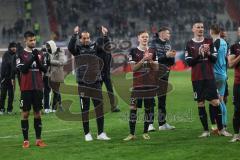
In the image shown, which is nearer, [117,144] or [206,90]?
[117,144]

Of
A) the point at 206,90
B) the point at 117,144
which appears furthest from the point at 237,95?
the point at 117,144

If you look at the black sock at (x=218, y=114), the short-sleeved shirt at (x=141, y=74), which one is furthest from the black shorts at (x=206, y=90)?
the short-sleeved shirt at (x=141, y=74)

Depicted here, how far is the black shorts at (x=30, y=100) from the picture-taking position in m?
10.6

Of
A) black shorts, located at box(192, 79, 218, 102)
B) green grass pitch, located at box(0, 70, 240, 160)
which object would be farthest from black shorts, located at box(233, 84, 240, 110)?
black shorts, located at box(192, 79, 218, 102)

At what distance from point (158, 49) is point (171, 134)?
2054 mm

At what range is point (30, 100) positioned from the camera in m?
10.6

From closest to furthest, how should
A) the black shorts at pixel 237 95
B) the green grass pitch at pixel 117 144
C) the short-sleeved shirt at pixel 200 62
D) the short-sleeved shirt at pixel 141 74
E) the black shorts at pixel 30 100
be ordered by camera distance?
1. the green grass pitch at pixel 117 144
2. the black shorts at pixel 237 95
3. the black shorts at pixel 30 100
4. the short-sleeved shirt at pixel 200 62
5. the short-sleeved shirt at pixel 141 74

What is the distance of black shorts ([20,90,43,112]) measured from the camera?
1056cm

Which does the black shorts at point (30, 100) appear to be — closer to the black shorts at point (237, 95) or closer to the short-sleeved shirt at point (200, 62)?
the short-sleeved shirt at point (200, 62)

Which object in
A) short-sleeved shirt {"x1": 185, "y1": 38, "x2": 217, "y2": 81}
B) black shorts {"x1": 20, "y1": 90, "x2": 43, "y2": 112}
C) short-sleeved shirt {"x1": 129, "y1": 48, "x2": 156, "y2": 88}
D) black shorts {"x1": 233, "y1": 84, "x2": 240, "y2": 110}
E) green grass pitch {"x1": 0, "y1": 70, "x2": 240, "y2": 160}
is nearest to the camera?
green grass pitch {"x1": 0, "y1": 70, "x2": 240, "y2": 160}

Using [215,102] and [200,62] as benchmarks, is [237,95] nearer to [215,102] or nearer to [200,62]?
[215,102]

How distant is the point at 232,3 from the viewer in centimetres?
4597

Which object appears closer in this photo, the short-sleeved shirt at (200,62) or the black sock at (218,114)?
the short-sleeved shirt at (200,62)

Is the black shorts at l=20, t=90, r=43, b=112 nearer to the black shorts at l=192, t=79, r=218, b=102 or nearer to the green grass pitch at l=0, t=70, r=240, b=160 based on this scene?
the green grass pitch at l=0, t=70, r=240, b=160
